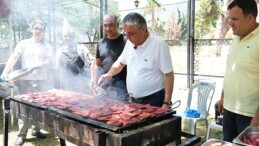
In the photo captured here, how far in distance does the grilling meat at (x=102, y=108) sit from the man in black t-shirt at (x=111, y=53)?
80 cm

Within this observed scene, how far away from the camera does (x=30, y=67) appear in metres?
4.61

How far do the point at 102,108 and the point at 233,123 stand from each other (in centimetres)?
135

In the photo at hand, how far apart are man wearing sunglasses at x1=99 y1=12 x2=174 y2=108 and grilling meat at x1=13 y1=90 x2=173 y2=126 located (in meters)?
0.33

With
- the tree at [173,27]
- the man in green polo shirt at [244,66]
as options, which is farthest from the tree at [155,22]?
the man in green polo shirt at [244,66]

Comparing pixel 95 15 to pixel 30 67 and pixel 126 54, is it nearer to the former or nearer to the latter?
pixel 30 67

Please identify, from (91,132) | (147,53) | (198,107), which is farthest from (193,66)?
(91,132)

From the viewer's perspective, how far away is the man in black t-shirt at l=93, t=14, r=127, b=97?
13.1ft

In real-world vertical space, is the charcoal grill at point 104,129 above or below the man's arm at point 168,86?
below

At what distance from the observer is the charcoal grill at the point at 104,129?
2.06 metres

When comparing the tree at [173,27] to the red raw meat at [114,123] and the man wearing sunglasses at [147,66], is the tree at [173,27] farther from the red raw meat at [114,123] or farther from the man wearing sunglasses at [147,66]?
the red raw meat at [114,123]

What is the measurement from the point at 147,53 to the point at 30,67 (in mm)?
2472

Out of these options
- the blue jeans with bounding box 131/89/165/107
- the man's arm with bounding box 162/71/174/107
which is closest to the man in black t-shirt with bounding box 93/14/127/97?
the blue jeans with bounding box 131/89/165/107

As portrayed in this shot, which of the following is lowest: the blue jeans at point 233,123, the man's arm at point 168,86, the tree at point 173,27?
the blue jeans at point 233,123

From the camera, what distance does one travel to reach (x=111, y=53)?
4121 mm
